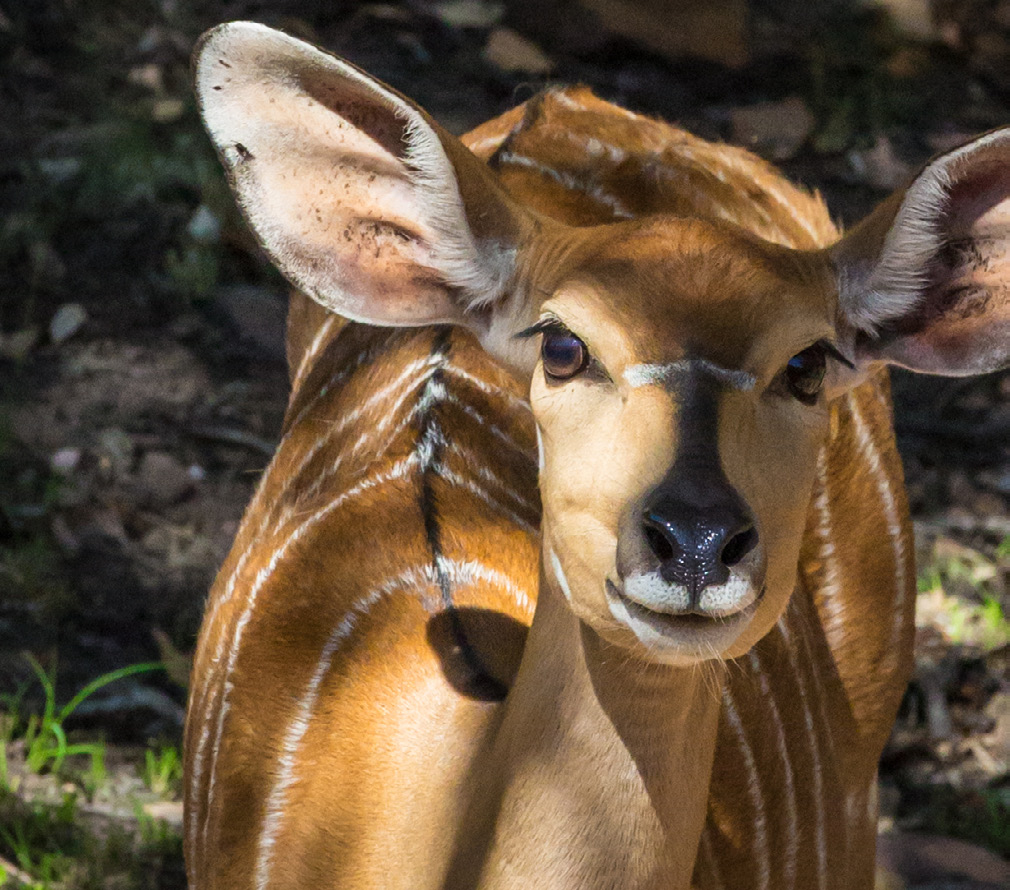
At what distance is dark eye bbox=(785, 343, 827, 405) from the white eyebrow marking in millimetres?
105

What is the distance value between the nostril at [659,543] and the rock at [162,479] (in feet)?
9.11

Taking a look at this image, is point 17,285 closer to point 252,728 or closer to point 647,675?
point 252,728

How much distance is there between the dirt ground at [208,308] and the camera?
3840mm

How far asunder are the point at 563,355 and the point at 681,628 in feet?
1.27

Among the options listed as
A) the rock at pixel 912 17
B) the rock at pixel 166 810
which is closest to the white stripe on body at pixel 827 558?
the rock at pixel 166 810

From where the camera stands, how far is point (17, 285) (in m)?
4.99

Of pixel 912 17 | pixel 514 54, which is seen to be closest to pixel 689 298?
pixel 514 54

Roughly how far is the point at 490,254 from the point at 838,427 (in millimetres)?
1122

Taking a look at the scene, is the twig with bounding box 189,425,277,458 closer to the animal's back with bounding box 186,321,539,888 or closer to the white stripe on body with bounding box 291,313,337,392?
the white stripe on body with bounding box 291,313,337,392

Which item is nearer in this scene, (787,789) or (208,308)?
→ (787,789)

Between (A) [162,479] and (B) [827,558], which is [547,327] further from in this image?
(A) [162,479]

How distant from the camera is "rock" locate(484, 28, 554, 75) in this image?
6234 millimetres

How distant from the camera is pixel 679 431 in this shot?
5.83ft

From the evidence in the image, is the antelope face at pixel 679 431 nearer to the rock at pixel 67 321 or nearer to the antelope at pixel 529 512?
the antelope at pixel 529 512
